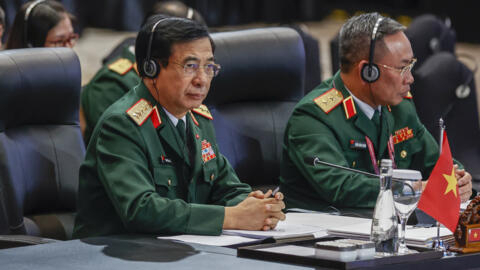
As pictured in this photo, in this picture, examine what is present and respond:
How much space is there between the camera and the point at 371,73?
2.72 metres

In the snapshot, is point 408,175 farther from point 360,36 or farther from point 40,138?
point 40,138

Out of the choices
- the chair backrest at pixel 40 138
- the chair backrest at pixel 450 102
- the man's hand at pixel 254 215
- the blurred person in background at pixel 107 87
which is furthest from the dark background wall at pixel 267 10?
the man's hand at pixel 254 215

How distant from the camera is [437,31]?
5.15 m

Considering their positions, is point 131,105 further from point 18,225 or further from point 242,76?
point 242,76

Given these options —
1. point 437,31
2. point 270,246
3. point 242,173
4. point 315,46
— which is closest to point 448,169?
point 270,246

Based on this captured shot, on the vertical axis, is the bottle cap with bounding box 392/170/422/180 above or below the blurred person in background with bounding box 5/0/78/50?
below

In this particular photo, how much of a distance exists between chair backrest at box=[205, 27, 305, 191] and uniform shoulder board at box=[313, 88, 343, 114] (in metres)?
0.38

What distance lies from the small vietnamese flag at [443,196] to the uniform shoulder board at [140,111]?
695 mm

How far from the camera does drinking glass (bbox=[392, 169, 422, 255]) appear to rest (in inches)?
73.8

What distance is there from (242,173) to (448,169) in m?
1.16

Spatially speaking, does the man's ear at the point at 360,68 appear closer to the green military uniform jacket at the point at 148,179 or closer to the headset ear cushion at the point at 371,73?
the headset ear cushion at the point at 371,73

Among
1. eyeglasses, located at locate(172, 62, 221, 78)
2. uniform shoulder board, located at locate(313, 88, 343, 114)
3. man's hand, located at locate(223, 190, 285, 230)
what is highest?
eyeglasses, located at locate(172, 62, 221, 78)

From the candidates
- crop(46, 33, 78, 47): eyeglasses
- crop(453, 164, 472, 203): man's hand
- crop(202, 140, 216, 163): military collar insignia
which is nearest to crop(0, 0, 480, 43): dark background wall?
crop(46, 33, 78, 47): eyeglasses

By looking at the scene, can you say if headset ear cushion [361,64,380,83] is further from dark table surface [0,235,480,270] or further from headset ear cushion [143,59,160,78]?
dark table surface [0,235,480,270]
